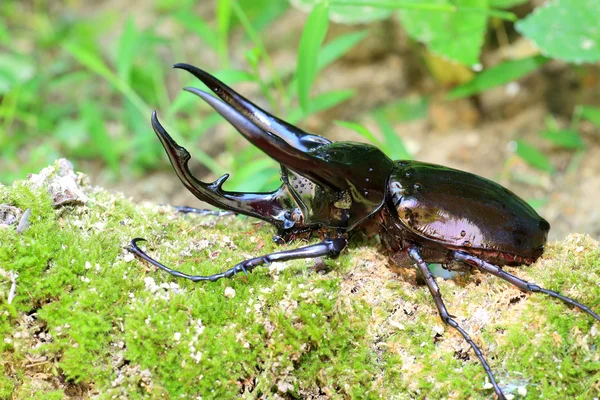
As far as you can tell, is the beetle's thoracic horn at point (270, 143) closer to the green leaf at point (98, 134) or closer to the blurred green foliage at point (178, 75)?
the blurred green foliage at point (178, 75)

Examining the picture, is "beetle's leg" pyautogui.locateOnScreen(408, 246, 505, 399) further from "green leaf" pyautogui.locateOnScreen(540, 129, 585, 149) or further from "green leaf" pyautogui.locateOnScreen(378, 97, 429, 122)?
"green leaf" pyautogui.locateOnScreen(378, 97, 429, 122)

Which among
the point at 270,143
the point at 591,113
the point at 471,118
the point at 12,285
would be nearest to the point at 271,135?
the point at 270,143

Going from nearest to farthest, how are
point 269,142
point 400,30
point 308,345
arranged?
point 269,142 → point 308,345 → point 400,30

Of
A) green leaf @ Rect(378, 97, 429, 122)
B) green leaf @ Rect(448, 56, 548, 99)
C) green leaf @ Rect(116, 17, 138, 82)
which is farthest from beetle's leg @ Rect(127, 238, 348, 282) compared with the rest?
green leaf @ Rect(378, 97, 429, 122)

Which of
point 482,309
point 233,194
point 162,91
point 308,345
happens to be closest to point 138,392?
point 308,345

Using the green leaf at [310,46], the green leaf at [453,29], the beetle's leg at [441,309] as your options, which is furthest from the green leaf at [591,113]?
the beetle's leg at [441,309]

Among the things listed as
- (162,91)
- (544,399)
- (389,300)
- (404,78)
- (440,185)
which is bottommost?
(544,399)

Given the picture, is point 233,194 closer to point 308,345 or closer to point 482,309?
point 308,345

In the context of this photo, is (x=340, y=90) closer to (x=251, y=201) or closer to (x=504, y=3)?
(x=504, y=3)
